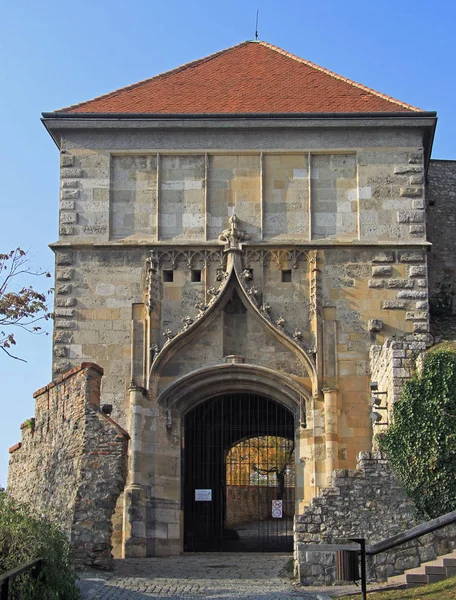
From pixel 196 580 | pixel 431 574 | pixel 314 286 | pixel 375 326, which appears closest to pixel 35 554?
pixel 196 580

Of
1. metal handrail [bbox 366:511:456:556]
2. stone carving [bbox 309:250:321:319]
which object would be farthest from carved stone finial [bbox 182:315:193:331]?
metal handrail [bbox 366:511:456:556]

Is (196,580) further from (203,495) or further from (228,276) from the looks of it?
(228,276)

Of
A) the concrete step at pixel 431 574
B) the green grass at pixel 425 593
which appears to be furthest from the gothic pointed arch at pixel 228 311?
the green grass at pixel 425 593

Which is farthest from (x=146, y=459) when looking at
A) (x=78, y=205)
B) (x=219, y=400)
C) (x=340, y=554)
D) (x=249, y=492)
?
(x=249, y=492)

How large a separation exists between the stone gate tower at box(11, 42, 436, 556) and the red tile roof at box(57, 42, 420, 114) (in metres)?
0.09

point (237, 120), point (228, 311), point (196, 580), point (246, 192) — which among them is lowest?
point (196, 580)

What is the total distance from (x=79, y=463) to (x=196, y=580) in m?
2.45

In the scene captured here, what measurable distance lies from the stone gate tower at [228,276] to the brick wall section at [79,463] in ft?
6.62

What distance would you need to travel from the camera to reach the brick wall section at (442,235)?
82.2 ft

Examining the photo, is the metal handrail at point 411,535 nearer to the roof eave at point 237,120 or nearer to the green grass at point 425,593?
the green grass at point 425,593

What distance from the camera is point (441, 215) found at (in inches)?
1070

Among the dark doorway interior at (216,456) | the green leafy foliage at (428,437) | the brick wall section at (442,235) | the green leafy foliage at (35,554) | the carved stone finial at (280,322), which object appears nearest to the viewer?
the green leafy foliage at (35,554)

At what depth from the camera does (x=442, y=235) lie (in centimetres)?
2695

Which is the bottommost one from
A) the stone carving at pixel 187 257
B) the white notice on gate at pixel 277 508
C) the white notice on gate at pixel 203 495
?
the white notice on gate at pixel 277 508
